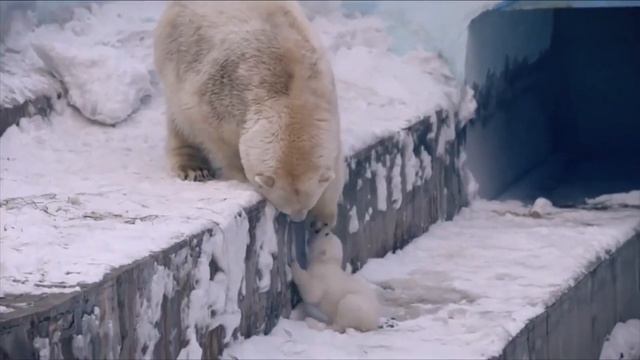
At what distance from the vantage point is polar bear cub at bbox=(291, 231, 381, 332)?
5168 mm

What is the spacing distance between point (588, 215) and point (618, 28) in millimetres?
3435

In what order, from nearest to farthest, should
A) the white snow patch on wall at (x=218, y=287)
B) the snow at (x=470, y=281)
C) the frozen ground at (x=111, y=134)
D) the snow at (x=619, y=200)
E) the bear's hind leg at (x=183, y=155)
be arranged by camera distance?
the frozen ground at (x=111, y=134) → the white snow patch on wall at (x=218, y=287) → the snow at (x=470, y=281) → the bear's hind leg at (x=183, y=155) → the snow at (x=619, y=200)

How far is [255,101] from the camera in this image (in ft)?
17.5

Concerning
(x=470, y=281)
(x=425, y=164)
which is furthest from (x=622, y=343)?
(x=425, y=164)

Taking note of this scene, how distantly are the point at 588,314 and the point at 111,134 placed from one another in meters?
2.29

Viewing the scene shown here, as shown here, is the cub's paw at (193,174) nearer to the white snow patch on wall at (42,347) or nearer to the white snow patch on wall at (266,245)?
the white snow patch on wall at (266,245)

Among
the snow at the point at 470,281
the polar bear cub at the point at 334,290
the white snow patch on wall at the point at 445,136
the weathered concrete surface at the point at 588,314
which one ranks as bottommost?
the weathered concrete surface at the point at 588,314

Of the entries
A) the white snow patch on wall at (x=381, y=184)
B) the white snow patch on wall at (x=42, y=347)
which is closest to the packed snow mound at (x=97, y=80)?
the white snow patch on wall at (x=381, y=184)

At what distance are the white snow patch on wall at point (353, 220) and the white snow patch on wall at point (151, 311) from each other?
181 cm

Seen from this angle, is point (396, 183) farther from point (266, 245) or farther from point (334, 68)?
point (266, 245)

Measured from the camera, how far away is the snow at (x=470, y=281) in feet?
16.4

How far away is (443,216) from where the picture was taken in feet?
23.6

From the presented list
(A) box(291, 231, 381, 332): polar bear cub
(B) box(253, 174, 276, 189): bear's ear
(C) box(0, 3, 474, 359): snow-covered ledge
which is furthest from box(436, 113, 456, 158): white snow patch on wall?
(B) box(253, 174, 276, 189): bear's ear

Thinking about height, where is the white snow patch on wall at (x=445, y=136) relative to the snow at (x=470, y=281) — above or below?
above
